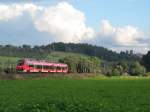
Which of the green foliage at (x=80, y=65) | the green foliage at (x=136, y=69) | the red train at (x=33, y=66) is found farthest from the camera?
the green foliage at (x=136, y=69)

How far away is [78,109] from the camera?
79.8ft

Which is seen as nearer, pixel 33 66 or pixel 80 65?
pixel 33 66

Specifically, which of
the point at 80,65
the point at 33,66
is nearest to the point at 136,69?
the point at 80,65

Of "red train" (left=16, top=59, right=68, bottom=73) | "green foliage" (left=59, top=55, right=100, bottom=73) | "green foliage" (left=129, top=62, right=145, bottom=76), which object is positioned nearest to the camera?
Answer: "red train" (left=16, top=59, right=68, bottom=73)

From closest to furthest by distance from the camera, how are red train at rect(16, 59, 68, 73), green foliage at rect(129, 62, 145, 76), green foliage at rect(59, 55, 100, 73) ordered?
1. red train at rect(16, 59, 68, 73)
2. green foliage at rect(59, 55, 100, 73)
3. green foliage at rect(129, 62, 145, 76)

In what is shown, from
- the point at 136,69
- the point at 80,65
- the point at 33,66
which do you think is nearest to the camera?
the point at 33,66

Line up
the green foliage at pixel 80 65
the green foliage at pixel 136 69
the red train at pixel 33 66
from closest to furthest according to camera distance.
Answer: the red train at pixel 33 66 → the green foliage at pixel 80 65 → the green foliage at pixel 136 69

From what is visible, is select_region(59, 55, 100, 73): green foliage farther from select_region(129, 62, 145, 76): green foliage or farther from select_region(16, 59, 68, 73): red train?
select_region(16, 59, 68, 73): red train

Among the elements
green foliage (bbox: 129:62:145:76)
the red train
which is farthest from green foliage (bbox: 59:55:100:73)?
the red train

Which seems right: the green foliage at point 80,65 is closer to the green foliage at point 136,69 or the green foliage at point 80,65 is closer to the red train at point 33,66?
the green foliage at point 136,69

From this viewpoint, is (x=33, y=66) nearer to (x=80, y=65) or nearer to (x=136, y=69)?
(x=80, y=65)

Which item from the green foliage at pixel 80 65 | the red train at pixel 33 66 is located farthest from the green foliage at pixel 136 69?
the red train at pixel 33 66

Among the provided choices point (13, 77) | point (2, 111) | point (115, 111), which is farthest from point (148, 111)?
point (13, 77)

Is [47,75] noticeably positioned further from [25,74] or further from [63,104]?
[63,104]
